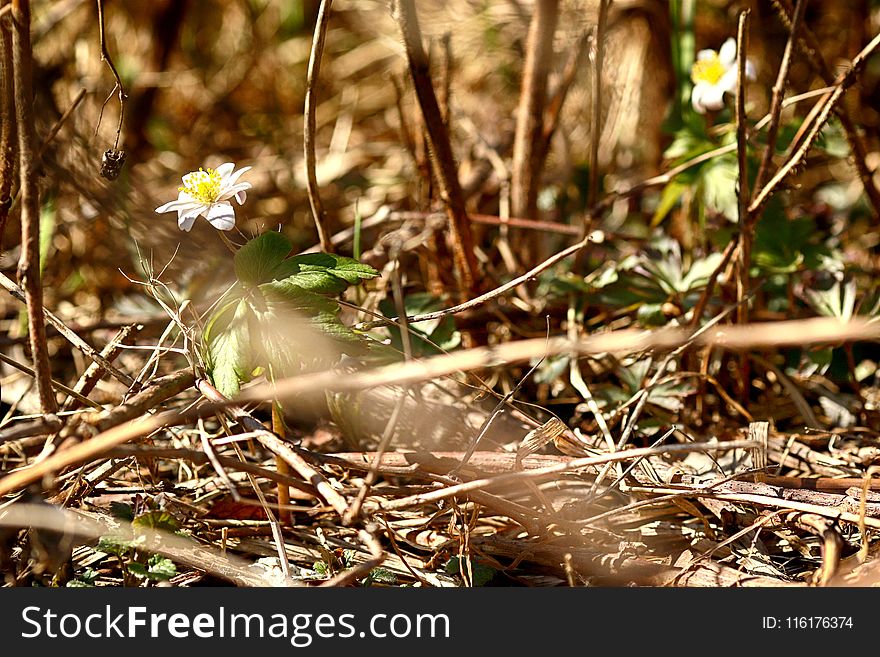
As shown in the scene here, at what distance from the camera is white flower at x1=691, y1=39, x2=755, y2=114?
1.76 m

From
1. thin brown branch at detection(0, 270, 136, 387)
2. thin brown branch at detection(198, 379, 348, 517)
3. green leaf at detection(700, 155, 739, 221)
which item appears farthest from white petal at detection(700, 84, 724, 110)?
thin brown branch at detection(0, 270, 136, 387)

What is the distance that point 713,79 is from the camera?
70.8 inches

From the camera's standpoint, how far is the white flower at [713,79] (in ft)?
5.78

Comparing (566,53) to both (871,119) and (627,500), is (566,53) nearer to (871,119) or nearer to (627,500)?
(871,119)

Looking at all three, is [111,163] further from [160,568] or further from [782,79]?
[782,79]

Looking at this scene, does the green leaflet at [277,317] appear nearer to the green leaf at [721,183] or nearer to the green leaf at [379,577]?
the green leaf at [379,577]

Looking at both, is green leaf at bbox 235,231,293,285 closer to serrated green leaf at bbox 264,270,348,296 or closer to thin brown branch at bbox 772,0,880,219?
serrated green leaf at bbox 264,270,348,296

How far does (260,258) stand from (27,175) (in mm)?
333

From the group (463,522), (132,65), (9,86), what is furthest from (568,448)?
(132,65)

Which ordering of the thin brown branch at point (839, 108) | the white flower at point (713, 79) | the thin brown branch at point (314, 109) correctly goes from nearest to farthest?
the thin brown branch at point (314, 109) < the thin brown branch at point (839, 108) < the white flower at point (713, 79)

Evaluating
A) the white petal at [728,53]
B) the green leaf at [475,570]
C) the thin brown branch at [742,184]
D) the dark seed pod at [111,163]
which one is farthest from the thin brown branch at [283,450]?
the white petal at [728,53]

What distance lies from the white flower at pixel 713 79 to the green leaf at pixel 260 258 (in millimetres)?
1008

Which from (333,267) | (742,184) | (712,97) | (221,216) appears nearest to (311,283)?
(333,267)

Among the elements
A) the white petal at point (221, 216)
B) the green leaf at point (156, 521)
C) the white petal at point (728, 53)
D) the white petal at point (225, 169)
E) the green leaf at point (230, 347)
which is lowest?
the green leaf at point (156, 521)
